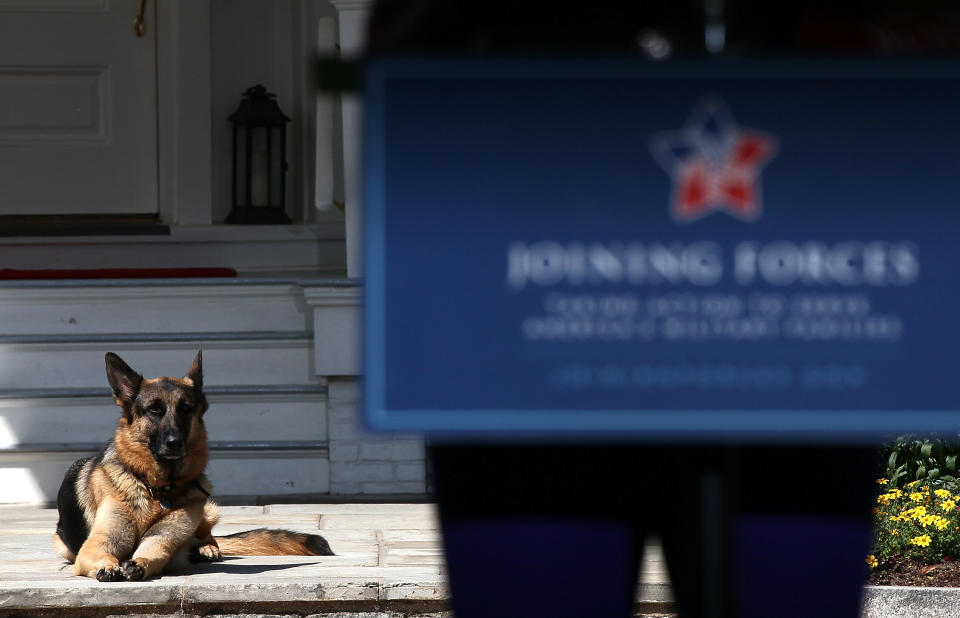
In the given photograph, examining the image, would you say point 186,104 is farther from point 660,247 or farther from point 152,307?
point 660,247

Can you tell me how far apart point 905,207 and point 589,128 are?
1.22 feet

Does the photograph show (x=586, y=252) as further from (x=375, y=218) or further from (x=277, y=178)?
(x=277, y=178)

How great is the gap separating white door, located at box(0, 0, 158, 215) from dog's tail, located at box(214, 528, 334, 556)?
12.2 ft

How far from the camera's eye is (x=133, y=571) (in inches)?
202

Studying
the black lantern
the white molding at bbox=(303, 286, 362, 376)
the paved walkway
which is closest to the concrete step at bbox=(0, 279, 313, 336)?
the white molding at bbox=(303, 286, 362, 376)

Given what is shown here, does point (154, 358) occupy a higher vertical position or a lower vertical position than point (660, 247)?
lower

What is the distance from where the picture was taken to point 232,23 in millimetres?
8898

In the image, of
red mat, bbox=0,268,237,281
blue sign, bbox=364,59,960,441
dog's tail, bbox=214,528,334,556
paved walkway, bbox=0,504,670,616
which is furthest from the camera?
red mat, bbox=0,268,237,281

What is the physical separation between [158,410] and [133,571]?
588 millimetres

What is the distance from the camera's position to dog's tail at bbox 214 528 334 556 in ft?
19.0

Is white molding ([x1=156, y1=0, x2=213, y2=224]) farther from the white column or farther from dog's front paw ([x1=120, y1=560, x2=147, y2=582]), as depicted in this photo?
dog's front paw ([x1=120, y1=560, x2=147, y2=582])

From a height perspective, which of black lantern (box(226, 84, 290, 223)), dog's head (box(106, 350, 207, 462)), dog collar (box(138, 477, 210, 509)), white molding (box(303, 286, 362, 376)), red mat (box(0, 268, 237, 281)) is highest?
black lantern (box(226, 84, 290, 223))

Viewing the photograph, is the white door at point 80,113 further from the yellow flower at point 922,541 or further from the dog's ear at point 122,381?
Result: the yellow flower at point 922,541

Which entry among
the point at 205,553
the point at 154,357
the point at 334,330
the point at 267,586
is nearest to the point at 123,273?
the point at 154,357
